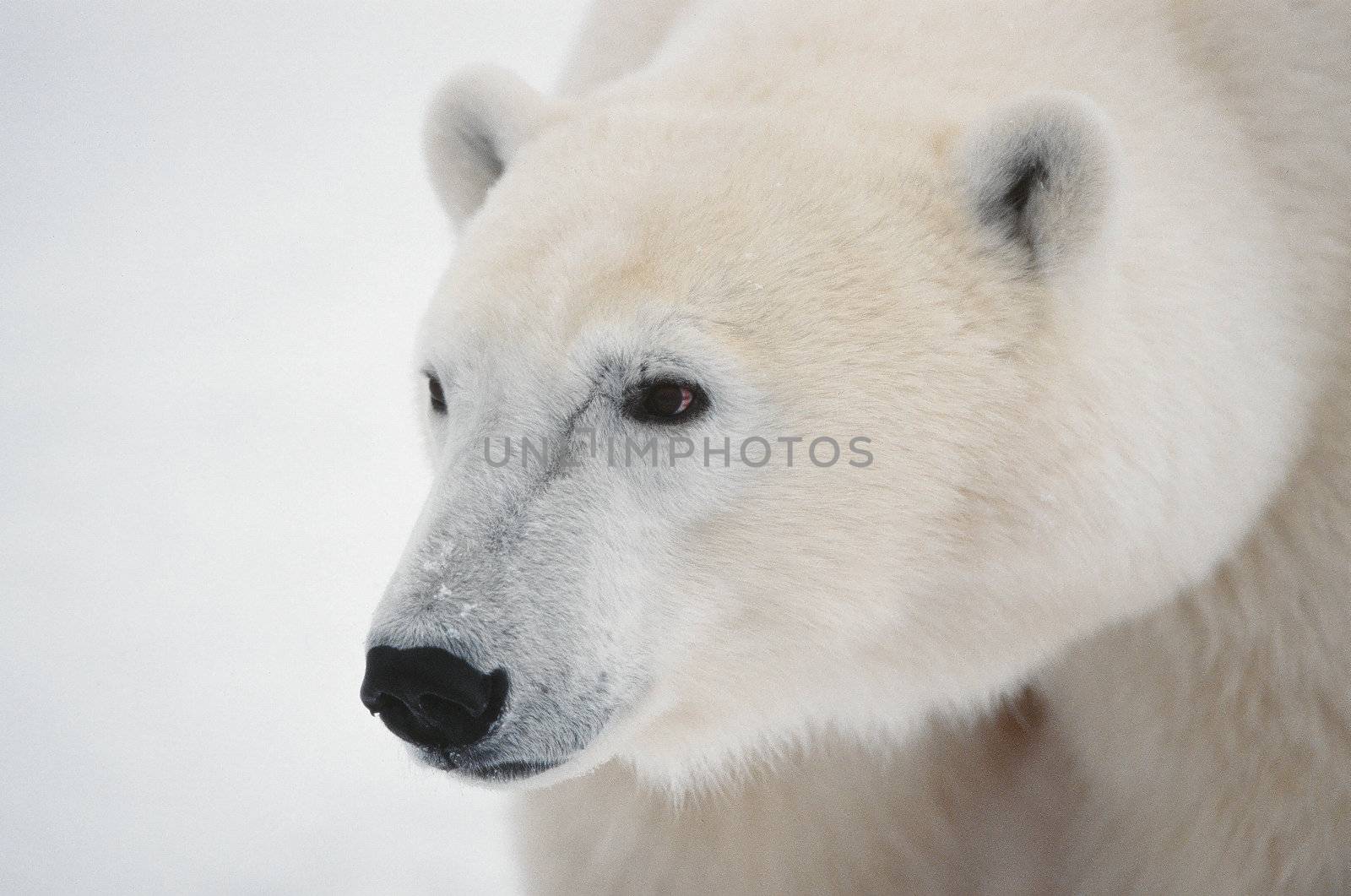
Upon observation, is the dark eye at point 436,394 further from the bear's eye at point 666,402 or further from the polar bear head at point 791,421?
the bear's eye at point 666,402

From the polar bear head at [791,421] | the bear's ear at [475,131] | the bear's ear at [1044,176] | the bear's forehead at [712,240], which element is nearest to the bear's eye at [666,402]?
the polar bear head at [791,421]

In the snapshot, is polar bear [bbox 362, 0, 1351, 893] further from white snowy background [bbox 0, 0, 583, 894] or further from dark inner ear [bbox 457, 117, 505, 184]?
white snowy background [bbox 0, 0, 583, 894]

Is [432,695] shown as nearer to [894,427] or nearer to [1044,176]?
[894,427]

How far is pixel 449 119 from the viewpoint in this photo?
275 centimetres

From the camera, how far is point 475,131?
274 centimetres

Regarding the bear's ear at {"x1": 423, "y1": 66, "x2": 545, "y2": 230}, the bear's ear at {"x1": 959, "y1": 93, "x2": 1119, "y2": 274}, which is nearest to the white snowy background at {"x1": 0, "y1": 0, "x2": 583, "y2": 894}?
the bear's ear at {"x1": 423, "y1": 66, "x2": 545, "y2": 230}

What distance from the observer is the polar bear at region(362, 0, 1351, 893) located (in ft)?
6.88

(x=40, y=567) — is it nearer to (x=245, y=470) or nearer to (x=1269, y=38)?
(x=245, y=470)

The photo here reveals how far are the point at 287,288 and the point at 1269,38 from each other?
6.34m

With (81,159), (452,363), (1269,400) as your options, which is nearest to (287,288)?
(81,159)

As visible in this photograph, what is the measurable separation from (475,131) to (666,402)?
976 mm

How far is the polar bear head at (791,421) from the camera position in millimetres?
2066

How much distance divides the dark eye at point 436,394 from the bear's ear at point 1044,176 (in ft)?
3.44

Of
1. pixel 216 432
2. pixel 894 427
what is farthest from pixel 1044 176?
A: pixel 216 432
